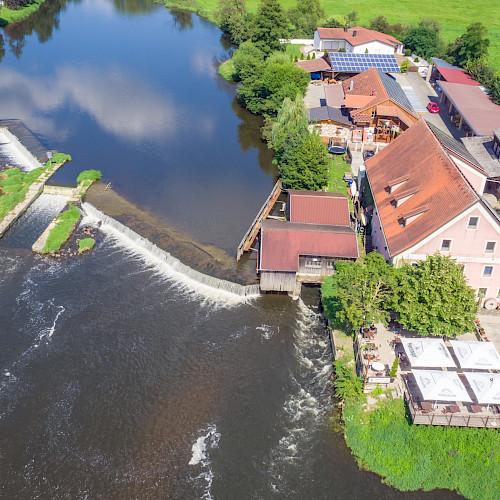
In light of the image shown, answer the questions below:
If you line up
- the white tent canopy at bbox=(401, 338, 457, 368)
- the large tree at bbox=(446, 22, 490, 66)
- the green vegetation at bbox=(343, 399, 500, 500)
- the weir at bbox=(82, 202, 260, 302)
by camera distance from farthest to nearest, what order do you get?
the large tree at bbox=(446, 22, 490, 66) < the weir at bbox=(82, 202, 260, 302) < the white tent canopy at bbox=(401, 338, 457, 368) < the green vegetation at bbox=(343, 399, 500, 500)

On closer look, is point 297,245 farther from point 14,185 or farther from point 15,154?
point 15,154

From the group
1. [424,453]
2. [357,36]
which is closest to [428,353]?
[424,453]

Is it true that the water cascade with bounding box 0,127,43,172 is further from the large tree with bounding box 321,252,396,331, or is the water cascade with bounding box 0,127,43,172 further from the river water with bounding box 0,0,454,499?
the large tree with bounding box 321,252,396,331

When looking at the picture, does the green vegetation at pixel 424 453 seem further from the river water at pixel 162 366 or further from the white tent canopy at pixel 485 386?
the white tent canopy at pixel 485 386

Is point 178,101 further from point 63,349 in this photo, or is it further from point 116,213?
point 63,349

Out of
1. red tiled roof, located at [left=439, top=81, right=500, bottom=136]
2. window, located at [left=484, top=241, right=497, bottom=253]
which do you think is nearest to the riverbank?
window, located at [left=484, top=241, right=497, bottom=253]

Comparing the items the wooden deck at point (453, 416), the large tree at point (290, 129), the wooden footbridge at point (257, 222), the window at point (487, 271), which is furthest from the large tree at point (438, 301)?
the large tree at point (290, 129)
